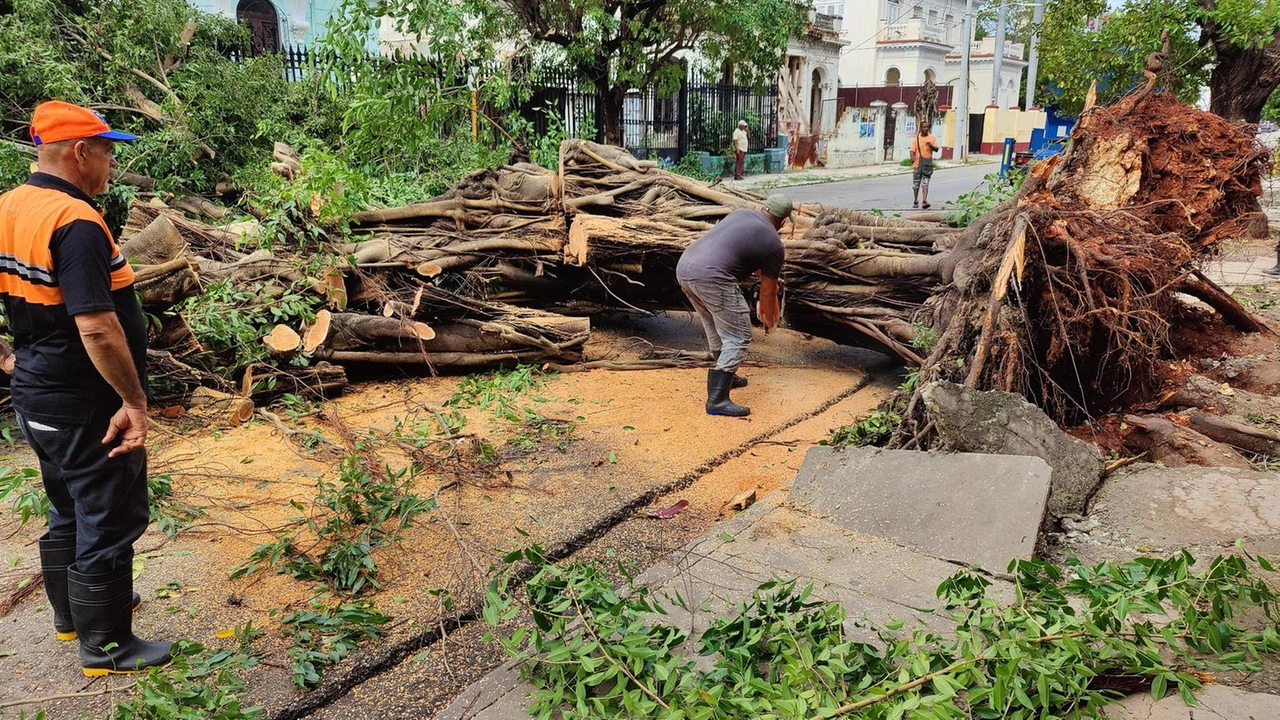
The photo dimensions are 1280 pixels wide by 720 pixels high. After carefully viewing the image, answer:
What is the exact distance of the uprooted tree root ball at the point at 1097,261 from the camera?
474 cm

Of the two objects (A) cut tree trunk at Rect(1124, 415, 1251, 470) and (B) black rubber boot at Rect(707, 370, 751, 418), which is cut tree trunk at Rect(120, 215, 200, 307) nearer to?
(B) black rubber boot at Rect(707, 370, 751, 418)

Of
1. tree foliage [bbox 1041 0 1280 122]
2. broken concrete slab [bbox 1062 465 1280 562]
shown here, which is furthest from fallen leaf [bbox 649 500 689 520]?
tree foliage [bbox 1041 0 1280 122]

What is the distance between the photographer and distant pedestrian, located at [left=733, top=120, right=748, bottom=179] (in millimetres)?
23375

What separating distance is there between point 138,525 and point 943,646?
9.09 ft

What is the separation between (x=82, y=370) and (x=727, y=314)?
4091 millimetres

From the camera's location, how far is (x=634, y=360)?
23.9 ft

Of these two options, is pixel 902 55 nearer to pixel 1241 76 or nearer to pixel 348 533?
pixel 1241 76

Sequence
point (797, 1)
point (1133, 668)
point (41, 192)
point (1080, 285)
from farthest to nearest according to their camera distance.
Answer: point (797, 1) < point (1080, 285) < point (41, 192) < point (1133, 668)

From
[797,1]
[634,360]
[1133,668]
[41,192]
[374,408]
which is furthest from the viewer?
[797,1]

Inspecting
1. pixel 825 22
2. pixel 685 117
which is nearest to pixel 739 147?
pixel 685 117

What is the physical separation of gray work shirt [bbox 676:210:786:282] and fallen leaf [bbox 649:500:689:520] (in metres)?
2.00

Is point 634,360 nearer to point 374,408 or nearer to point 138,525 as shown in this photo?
point 374,408

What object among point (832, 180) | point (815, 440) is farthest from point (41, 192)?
point (832, 180)

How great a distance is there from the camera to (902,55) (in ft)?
143
